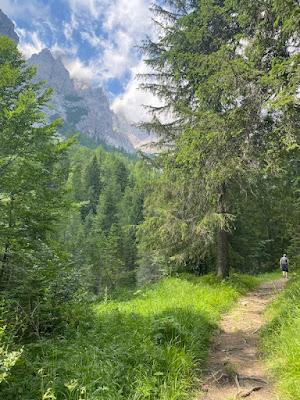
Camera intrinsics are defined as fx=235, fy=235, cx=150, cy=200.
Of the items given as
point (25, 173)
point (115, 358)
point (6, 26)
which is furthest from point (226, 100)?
point (6, 26)

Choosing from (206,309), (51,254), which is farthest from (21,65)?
(206,309)

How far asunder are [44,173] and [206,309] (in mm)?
7711

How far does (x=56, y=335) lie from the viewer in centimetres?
454

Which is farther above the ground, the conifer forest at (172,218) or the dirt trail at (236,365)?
the conifer forest at (172,218)

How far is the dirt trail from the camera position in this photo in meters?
3.09

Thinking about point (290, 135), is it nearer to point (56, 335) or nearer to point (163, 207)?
point (56, 335)

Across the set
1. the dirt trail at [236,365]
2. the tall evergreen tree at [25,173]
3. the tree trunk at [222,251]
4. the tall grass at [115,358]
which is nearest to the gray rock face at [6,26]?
the tall evergreen tree at [25,173]

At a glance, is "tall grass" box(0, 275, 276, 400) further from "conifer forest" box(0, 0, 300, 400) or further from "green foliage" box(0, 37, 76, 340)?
"green foliage" box(0, 37, 76, 340)

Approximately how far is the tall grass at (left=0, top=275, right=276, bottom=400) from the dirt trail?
0.23 metres

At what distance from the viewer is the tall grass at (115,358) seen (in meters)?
2.76

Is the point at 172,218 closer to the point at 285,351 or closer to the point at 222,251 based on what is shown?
the point at 222,251

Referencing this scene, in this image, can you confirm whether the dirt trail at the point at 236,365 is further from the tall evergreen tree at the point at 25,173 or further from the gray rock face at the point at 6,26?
the gray rock face at the point at 6,26

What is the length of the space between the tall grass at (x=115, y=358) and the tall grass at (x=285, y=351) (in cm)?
107

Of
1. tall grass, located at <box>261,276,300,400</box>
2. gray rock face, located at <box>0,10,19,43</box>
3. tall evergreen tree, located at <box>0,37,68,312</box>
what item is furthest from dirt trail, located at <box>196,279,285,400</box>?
gray rock face, located at <box>0,10,19,43</box>
